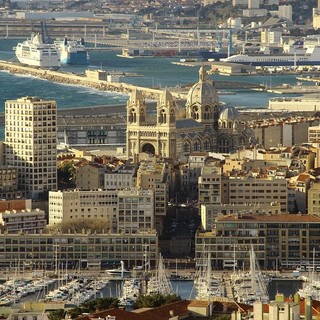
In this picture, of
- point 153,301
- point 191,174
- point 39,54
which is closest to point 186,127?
point 191,174

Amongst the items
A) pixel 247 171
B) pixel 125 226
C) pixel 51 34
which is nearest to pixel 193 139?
pixel 247 171

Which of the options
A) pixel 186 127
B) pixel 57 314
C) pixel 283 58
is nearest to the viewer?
pixel 57 314

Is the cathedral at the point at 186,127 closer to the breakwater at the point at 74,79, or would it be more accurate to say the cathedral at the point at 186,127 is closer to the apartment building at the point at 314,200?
the apartment building at the point at 314,200

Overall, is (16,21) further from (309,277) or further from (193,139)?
(309,277)

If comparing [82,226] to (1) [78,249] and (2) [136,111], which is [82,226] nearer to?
(1) [78,249]

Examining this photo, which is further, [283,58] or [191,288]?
[283,58]

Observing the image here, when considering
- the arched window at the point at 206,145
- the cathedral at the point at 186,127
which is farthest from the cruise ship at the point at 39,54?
the arched window at the point at 206,145
